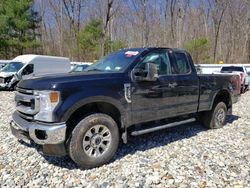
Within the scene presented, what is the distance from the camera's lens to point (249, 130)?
6.59 metres

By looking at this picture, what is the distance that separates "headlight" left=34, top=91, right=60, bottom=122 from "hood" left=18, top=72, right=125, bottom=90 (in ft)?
0.28

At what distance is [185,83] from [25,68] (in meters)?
11.7

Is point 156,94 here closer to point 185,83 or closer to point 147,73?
point 147,73

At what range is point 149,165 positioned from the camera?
4.36 meters

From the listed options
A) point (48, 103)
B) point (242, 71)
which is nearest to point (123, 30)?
point (242, 71)

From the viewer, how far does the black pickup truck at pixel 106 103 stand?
3881 millimetres

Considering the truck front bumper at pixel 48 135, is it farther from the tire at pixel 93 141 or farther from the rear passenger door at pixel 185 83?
the rear passenger door at pixel 185 83

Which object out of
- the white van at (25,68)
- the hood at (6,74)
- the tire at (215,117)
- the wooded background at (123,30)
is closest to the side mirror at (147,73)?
the tire at (215,117)

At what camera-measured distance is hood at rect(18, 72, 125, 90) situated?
12.7ft

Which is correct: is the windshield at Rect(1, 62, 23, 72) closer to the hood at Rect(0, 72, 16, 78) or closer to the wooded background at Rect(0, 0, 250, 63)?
the hood at Rect(0, 72, 16, 78)

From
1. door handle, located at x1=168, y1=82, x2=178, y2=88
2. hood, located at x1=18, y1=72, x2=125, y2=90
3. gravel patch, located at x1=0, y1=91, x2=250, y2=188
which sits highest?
hood, located at x1=18, y1=72, x2=125, y2=90

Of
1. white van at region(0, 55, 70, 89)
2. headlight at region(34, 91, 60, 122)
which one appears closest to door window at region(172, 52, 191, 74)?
headlight at region(34, 91, 60, 122)

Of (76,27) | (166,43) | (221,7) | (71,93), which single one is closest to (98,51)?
(76,27)

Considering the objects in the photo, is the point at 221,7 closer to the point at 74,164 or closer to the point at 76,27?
the point at 76,27
